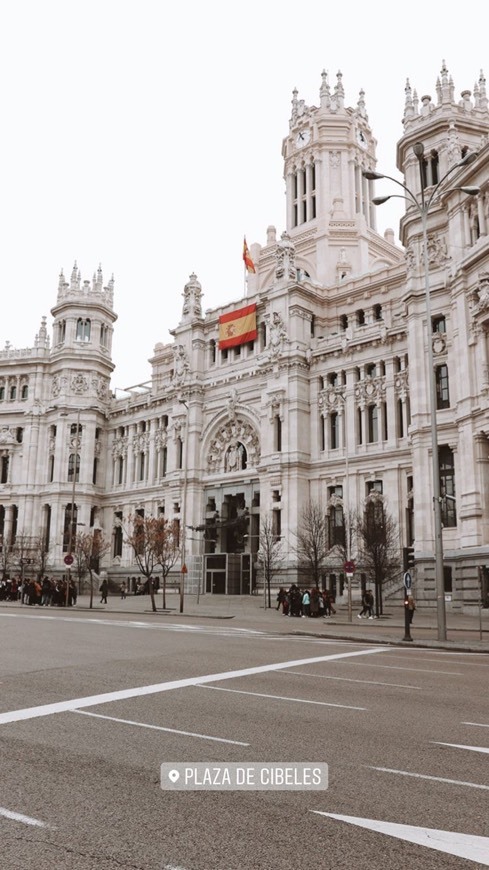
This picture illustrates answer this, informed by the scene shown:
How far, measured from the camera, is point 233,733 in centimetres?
809

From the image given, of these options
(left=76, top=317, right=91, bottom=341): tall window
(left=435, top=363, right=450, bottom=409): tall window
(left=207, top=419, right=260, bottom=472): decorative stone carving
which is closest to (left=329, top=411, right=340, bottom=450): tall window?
(left=207, top=419, right=260, bottom=472): decorative stone carving

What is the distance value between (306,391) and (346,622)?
96.6 feet

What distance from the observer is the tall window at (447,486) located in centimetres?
3988

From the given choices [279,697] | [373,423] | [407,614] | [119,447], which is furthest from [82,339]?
[279,697]

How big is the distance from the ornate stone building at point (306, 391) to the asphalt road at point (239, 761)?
24.2 m

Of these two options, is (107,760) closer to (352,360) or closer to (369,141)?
(352,360)

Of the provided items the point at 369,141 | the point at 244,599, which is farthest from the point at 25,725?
the point at 369,141

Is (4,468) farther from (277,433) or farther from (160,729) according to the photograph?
(160,729)

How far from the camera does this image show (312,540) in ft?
151

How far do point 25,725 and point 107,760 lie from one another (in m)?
2.01

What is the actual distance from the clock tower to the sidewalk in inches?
1329

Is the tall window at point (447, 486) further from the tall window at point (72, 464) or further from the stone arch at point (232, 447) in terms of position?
the tall window at point (72, 464)

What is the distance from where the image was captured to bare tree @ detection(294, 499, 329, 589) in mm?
46250

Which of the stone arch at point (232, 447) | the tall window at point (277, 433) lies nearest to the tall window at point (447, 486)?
the tall window at point (277, 433)
